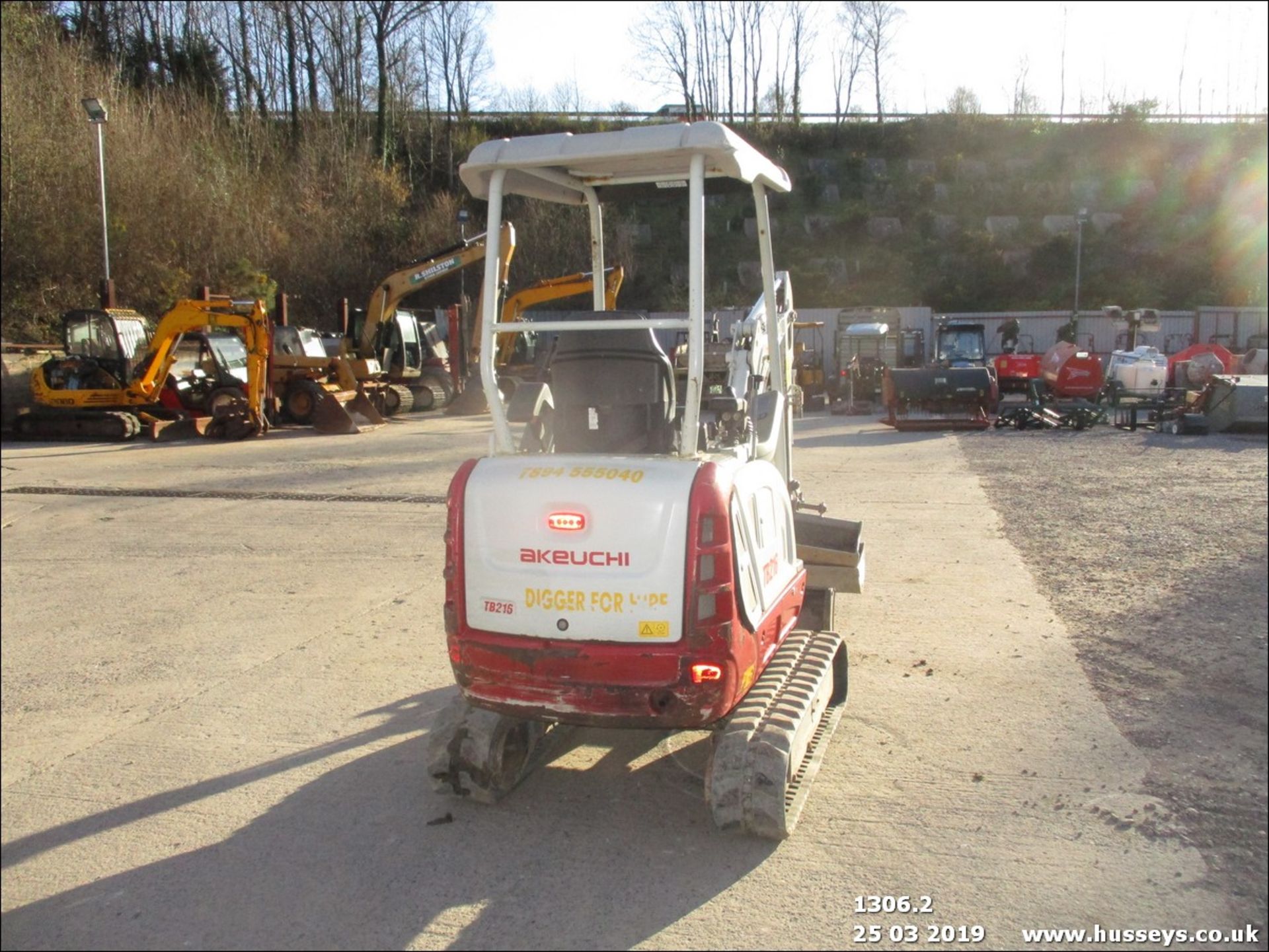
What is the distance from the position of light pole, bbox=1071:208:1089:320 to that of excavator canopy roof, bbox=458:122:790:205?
34592 millimetres

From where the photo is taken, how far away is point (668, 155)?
4.39 metres

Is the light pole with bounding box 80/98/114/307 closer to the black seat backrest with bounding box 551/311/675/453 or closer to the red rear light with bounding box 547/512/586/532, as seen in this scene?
the black seat backrest with bounding box 551/311/675/453

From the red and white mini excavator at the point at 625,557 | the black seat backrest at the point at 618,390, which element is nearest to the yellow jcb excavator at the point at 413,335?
the black seat backrest at the point at 618,390

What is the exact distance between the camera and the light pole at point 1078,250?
125ft

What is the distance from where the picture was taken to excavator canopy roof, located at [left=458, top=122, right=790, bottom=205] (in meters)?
4.18

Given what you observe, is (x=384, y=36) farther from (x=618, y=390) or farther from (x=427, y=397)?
(x=618, y=390)

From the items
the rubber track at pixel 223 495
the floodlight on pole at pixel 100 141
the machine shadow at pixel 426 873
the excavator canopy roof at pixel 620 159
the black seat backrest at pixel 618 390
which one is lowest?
the machine shadow at pixel 426 873

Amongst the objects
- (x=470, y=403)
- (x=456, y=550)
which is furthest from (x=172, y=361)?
(x=456, y=550)

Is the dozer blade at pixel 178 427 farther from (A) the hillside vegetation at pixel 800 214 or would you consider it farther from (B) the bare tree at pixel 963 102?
(B) the bare tree at pixel 963 102

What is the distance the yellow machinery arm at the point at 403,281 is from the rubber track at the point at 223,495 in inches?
474

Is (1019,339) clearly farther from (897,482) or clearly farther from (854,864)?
(854,864)

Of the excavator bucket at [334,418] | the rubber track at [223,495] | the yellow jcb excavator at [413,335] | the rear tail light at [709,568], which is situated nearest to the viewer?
the rear tail light at [709,568]

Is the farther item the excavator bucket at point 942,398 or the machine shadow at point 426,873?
the excavator bucket at point 942,398

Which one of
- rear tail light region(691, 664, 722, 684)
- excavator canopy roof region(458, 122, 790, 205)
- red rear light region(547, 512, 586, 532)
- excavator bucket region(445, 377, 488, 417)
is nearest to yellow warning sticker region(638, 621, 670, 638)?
rear tail light region(691, 664, 722, 684)
